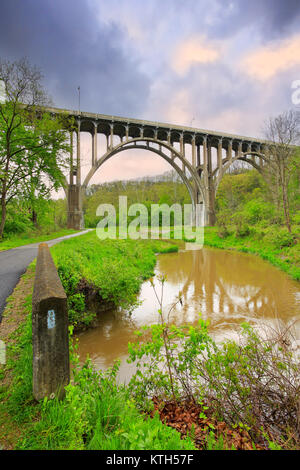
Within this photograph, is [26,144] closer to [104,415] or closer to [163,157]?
[104,415]

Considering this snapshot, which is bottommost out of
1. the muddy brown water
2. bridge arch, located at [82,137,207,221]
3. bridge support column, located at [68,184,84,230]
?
the muddy brown water

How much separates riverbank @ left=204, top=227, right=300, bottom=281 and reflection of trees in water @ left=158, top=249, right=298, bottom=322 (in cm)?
Result: 65

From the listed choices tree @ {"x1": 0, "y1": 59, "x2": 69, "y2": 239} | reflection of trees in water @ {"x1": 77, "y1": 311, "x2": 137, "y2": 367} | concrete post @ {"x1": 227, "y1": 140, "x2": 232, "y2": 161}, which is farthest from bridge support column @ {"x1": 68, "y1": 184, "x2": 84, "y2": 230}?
concrete post @ {"x1": 227, "y1": 140, "x2": 232, "y2": 161}

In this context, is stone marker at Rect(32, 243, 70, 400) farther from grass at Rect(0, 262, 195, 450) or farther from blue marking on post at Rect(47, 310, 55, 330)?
grass at Rect(0, 262, 195, 450)

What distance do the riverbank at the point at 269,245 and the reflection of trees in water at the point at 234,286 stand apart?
2.13 feet

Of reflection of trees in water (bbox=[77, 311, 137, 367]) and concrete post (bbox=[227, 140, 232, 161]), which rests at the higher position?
concrete post (bbox=[227, 140, 232, 161])

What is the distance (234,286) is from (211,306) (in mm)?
3049

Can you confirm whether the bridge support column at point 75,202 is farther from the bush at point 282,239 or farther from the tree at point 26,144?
the bush at point 282,239

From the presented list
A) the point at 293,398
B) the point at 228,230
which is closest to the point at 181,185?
the point at 228,230

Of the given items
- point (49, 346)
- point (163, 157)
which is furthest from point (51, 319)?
point (163, 157)

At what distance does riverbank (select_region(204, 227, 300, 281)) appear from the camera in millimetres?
13405

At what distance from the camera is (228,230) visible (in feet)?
82.8

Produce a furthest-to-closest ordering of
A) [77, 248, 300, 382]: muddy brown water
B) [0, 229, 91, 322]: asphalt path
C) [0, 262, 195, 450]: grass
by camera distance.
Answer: [77, 248, 300, 382]: muddy brown water
[0, 229, 91, 322]: asphalt path
[0, 262, 195, 450]: grass

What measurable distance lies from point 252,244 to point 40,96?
18.7 m
